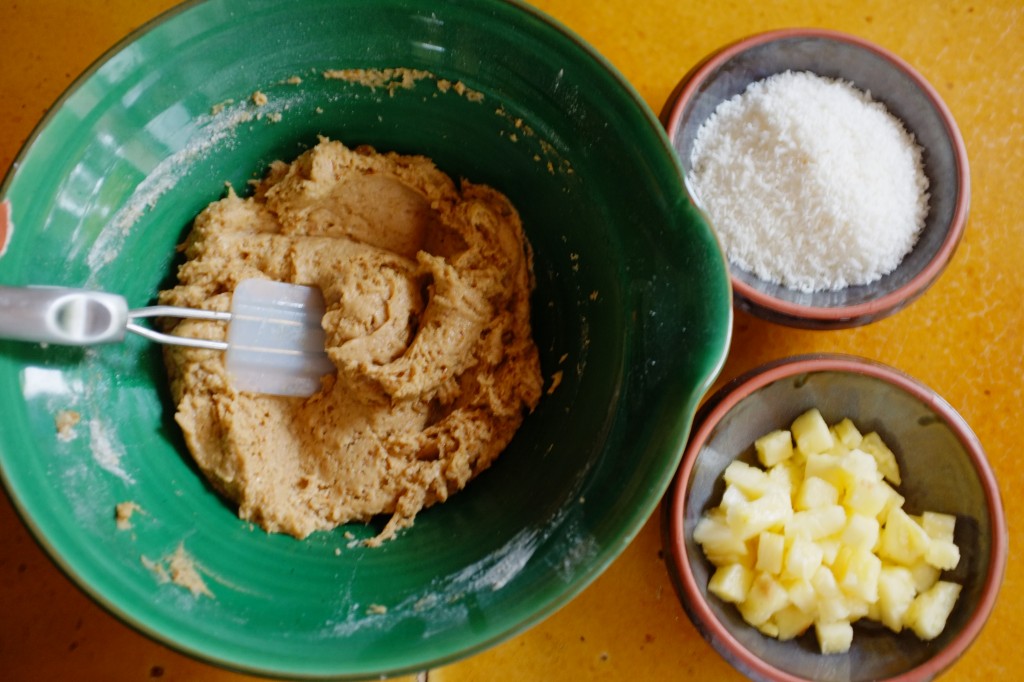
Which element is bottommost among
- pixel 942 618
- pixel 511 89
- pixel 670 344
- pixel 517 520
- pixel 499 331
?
pixel 942 618

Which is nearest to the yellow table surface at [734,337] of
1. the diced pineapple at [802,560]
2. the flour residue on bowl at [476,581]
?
the diced pineapple at [802,560]

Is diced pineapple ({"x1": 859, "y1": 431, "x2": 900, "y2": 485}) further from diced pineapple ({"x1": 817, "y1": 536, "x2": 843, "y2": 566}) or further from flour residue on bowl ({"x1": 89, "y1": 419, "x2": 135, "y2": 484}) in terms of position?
flour residue on bowl ({"x1": 89, "y1": 419, "x2": 135, "y2": 484})

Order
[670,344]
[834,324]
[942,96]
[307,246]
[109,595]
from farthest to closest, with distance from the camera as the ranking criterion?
1. [942,96]
2. [834,324]
3. [307,246]
4. [670,344]
5. [109,595]

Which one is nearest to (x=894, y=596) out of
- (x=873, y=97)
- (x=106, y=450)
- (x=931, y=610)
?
(x=931, y=610)

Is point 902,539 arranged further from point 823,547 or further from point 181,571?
point 181,571

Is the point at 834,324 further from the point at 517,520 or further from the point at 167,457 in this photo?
the point at 167,457

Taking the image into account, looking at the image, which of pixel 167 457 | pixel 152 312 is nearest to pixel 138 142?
pixel 152 312
